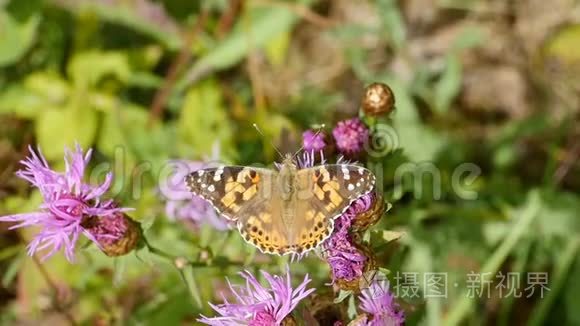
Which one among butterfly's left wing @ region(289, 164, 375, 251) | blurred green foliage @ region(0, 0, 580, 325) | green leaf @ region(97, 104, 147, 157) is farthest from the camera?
green leaf @ region(97, 104, 147, 157)

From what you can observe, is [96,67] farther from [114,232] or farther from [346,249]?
[346,249]

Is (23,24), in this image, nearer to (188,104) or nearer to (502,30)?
(188,104)

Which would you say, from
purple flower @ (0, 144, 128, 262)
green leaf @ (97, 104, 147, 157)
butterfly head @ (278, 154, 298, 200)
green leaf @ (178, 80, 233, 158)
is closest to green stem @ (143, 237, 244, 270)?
purple flower @ (0, 144, 128, 262)

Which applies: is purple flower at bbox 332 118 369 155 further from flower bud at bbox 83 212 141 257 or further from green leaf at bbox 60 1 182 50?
green leaf at bbox 60 1 182 50

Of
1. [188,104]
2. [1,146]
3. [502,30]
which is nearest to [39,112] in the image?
[1,146]

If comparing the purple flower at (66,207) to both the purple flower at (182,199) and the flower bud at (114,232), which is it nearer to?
the flower bud at (114,232)

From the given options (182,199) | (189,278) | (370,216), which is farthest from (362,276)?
(182,199)
